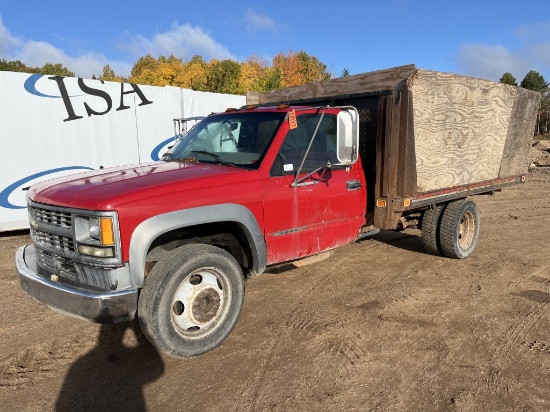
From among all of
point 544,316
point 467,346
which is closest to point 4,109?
point 467,346

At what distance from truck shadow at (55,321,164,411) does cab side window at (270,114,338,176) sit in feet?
6.28

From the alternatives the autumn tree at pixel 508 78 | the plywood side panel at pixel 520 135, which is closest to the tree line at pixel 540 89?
the autumn tree at pixel 508 78

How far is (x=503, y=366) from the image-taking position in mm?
3291

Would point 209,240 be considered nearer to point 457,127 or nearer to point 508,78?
point 457,127

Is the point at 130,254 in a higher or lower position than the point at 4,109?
lower

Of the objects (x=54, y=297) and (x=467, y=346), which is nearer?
(x=54, y=297)

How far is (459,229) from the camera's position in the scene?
19.9 feet

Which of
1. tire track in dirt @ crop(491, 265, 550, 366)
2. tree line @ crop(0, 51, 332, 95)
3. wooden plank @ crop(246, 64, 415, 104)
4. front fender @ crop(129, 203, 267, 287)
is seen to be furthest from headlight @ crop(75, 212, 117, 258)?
tree line @ crop(0, 51, 332, 95)

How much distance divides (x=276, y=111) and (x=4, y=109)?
6033mm

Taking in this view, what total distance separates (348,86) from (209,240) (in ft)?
10.4

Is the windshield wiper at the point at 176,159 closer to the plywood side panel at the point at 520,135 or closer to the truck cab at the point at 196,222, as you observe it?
the truck cab at the point at 196,222

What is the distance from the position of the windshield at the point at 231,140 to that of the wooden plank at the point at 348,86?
1.63 metres

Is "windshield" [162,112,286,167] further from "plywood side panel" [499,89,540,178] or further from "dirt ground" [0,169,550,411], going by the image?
"plywood side panel" [499,89,540,178]

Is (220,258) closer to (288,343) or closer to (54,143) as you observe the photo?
(288,343)
